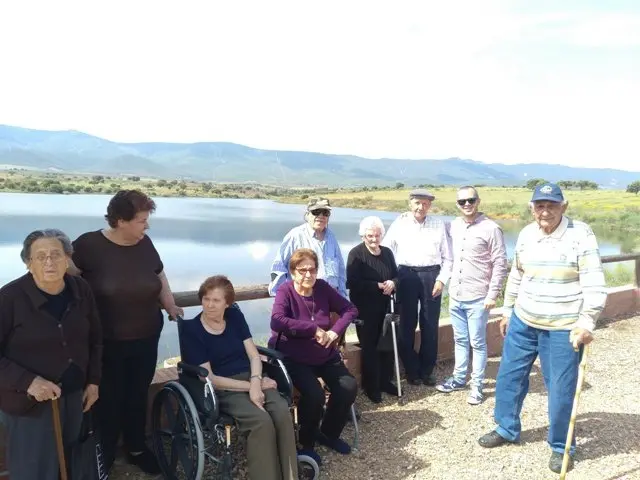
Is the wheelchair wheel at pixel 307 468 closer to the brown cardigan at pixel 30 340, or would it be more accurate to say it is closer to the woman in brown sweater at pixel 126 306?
the woman in brown sweater at pixel 126 306

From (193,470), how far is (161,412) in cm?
68

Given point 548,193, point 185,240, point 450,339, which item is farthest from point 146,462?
point 185,240

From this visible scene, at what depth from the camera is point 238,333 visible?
129 inches

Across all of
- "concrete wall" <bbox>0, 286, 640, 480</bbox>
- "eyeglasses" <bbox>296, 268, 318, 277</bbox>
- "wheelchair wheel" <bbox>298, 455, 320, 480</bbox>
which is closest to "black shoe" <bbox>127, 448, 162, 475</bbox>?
"concrete wall" <bbox>0, 286, 640, 480</bbox>

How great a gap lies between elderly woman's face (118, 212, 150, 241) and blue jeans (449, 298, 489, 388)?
2.63 meters

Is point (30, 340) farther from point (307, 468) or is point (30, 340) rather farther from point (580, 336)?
point (580, 336)

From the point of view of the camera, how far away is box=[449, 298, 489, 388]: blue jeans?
4.17m

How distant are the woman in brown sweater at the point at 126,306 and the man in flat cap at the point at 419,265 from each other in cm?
211

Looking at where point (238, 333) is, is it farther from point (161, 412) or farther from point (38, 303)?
point (38, 303)

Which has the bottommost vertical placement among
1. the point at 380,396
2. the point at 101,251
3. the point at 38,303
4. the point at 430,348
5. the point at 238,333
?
the point at 380,396

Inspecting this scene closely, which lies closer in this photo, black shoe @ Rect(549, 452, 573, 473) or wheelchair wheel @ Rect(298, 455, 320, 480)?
wheelchair wheel @ Rect(298, 455, 320, 480)

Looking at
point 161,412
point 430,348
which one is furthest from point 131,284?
point 430,348

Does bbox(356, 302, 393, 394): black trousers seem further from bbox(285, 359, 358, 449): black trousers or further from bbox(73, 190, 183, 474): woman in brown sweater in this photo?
bbox(73, 190, 183, 474): woman in brown sweater

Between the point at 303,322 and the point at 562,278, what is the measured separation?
5.50 ft
